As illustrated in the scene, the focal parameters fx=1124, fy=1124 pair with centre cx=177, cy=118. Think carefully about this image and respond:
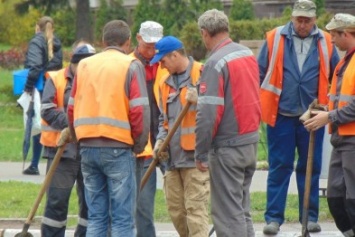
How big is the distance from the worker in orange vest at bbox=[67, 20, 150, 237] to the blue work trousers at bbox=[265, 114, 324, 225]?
205cm

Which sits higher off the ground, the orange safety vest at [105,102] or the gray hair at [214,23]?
the gray hair at [214,23]

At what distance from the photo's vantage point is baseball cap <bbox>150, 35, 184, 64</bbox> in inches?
361

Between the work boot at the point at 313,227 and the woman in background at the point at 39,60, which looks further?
the woman in background at the point at 39,60

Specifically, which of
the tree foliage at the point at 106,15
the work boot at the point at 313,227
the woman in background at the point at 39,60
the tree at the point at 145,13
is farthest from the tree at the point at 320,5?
the work boot at the point at 313,227

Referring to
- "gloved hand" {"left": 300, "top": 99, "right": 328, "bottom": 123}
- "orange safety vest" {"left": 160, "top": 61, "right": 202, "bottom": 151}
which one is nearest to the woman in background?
"orange safety vest" {"left": 160, "top": 61, "right": 202, "bottom": 151}

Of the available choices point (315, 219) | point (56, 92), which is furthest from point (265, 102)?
point (56, 92)

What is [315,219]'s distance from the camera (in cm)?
A: 1057

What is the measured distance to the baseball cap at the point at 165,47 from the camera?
916cm

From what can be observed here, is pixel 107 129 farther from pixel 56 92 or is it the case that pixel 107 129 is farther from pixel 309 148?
pixel 309 148

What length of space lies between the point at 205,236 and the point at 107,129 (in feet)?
4.45

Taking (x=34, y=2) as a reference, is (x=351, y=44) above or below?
above

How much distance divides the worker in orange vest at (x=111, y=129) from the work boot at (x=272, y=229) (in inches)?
77.3

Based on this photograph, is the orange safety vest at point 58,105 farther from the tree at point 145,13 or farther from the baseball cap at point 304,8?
the tree at point 145,13

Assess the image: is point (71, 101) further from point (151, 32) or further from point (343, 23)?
point (343, 23)
